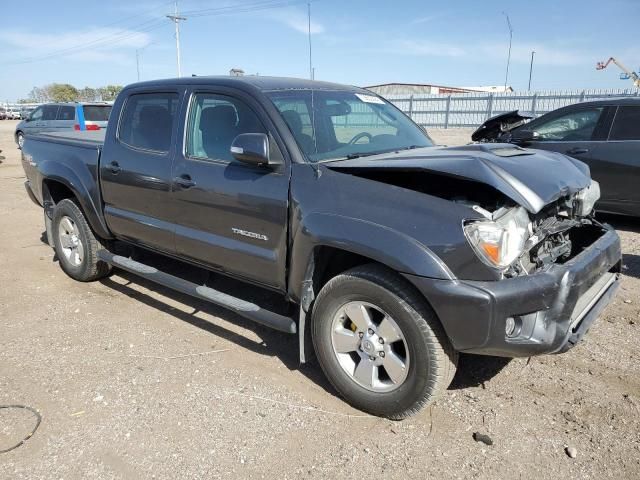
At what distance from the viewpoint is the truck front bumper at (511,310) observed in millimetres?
2455

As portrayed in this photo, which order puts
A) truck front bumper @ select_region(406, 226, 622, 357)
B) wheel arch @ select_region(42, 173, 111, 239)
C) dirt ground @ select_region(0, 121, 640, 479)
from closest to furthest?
truck front bumper @ select_region(406, 226, 622, 357) → dirt ground @ select_region(0, 121, 640, 479) → wheel arch @ select_region(42, 173, 111, 239)

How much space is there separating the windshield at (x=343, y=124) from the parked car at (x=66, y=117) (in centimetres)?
1339

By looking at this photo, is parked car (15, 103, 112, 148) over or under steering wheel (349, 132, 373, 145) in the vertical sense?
under

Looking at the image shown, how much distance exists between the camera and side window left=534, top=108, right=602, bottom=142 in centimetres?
668

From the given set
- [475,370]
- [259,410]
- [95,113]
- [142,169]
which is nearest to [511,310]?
[475,370]

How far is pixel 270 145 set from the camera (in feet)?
10.6

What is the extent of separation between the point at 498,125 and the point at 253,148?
14.5 ft

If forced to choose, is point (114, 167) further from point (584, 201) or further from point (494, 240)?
point (584, 201)

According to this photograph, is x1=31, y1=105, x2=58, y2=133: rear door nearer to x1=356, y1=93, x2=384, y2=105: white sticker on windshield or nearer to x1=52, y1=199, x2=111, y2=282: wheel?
x1=52, y1=199, x2=111, y2=282: wheel

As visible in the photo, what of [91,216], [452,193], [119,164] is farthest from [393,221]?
[91,216]

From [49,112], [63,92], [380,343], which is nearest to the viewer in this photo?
[380,343]

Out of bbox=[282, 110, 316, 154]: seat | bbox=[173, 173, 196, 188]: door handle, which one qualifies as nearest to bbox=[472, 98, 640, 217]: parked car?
bbox=[282, 110, 316, 154]: seat

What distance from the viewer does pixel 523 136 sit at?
6.41 meters

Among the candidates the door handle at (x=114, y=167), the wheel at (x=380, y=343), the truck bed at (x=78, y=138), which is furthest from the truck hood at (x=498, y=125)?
the truck bed at (x=78, y=138)
